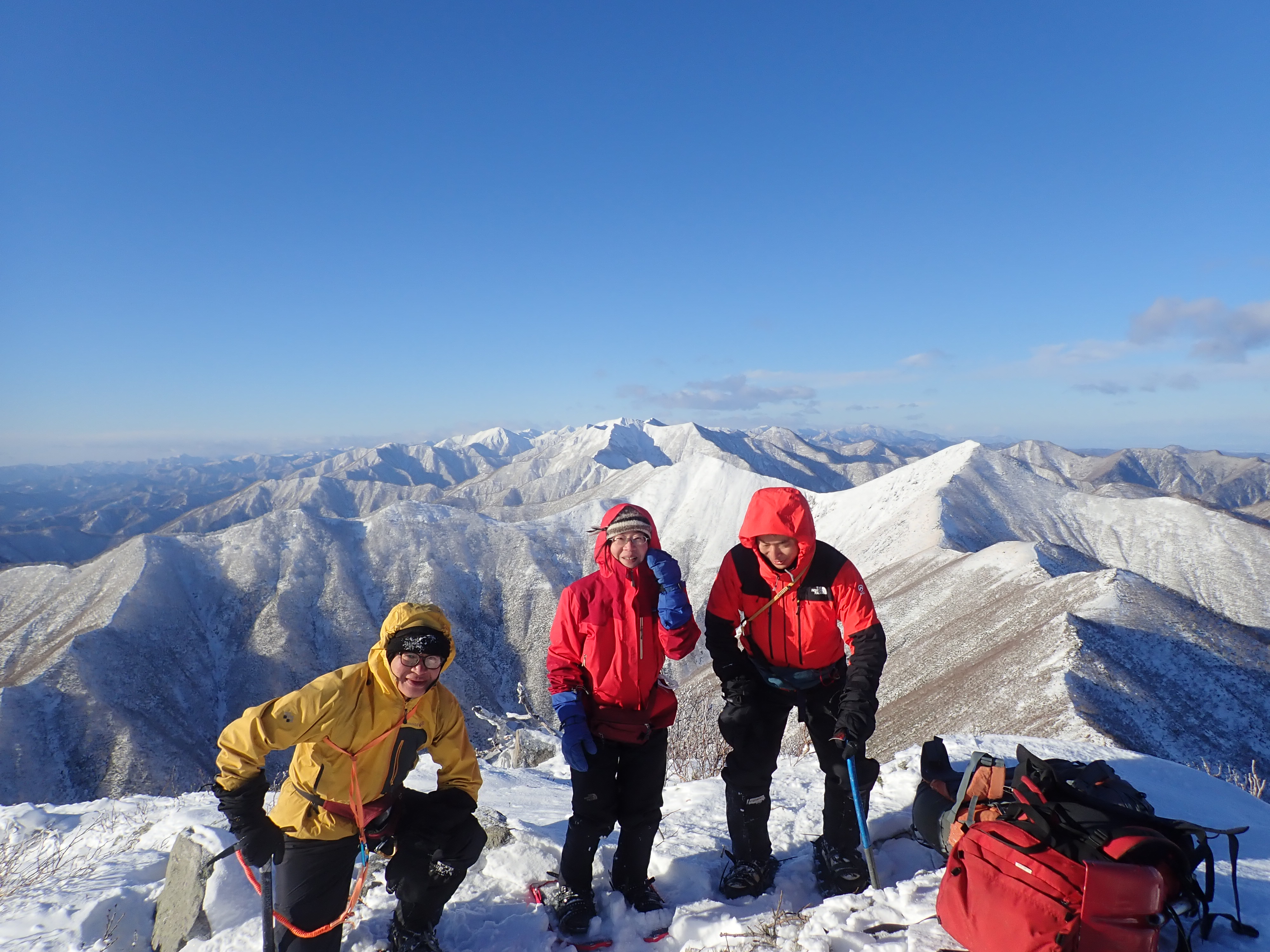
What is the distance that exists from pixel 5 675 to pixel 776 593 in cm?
11025

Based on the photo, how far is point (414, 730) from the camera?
16.8 ft

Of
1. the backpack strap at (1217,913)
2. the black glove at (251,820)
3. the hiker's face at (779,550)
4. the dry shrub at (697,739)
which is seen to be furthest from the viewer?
the dry shrub at (697,739)

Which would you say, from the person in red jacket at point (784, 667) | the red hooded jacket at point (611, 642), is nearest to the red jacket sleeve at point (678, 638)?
the red hooded jacket at point (611, 642)

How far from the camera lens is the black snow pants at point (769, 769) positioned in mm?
5750

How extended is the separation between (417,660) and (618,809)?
8.05 ft

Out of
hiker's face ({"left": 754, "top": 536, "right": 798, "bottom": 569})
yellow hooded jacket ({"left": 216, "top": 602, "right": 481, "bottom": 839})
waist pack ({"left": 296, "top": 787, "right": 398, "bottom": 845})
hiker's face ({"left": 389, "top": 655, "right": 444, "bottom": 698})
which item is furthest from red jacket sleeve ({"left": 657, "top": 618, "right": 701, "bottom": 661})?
waist pack ({"left": 296, "top": 787, "right": 398, "bottom": 845})

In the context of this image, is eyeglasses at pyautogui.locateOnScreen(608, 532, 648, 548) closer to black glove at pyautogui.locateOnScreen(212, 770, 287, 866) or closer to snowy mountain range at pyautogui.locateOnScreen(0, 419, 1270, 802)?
black glove at pyautogui.locateOnScreen(212, 770, 287, 866)

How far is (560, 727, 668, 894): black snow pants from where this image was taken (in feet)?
17.7

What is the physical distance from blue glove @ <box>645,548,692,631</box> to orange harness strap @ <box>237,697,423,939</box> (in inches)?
92.9

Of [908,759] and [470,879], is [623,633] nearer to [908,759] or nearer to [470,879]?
[470,879]

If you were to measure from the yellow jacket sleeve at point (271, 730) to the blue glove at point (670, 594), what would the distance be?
282 cm

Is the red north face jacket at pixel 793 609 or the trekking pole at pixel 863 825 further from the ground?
the red north face jacket at pixel 793 609

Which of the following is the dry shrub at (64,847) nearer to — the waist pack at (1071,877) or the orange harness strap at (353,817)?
the orange harness strap at (353,817)

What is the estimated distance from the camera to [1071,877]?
3584mm
